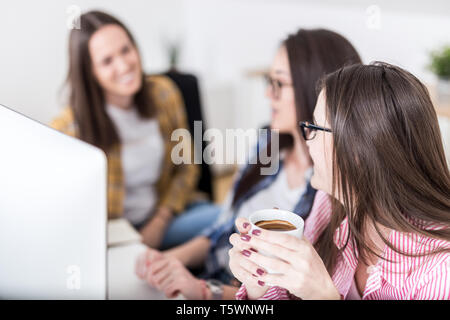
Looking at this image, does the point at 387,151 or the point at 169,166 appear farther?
the point at 169,166

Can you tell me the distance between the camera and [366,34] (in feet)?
2.44

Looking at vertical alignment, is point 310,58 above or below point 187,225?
above

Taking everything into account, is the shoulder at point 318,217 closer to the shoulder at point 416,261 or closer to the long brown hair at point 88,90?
the shoulder at point 416,261

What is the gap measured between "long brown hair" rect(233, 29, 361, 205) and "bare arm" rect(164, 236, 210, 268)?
466mm

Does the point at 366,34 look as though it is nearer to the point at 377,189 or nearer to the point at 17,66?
the point at 377,189

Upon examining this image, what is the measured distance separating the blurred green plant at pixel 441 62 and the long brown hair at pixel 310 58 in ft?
0.72

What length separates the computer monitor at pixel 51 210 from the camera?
53 cm

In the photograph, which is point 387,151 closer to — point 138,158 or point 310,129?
point 310,129

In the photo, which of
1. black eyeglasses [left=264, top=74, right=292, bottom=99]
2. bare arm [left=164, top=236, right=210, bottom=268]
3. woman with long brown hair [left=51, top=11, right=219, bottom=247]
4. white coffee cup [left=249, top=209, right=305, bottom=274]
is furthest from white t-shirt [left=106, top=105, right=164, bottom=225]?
white coffee cup [left=249, top=209, right=305, bottom=274]

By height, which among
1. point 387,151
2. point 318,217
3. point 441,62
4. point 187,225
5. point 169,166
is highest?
point 441,62

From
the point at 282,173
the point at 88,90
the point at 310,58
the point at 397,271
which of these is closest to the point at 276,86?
the point at 310,58

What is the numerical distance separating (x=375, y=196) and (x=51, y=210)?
41 centimetres

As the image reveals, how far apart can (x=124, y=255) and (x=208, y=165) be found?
2.69 ft

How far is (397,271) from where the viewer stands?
60 cm
